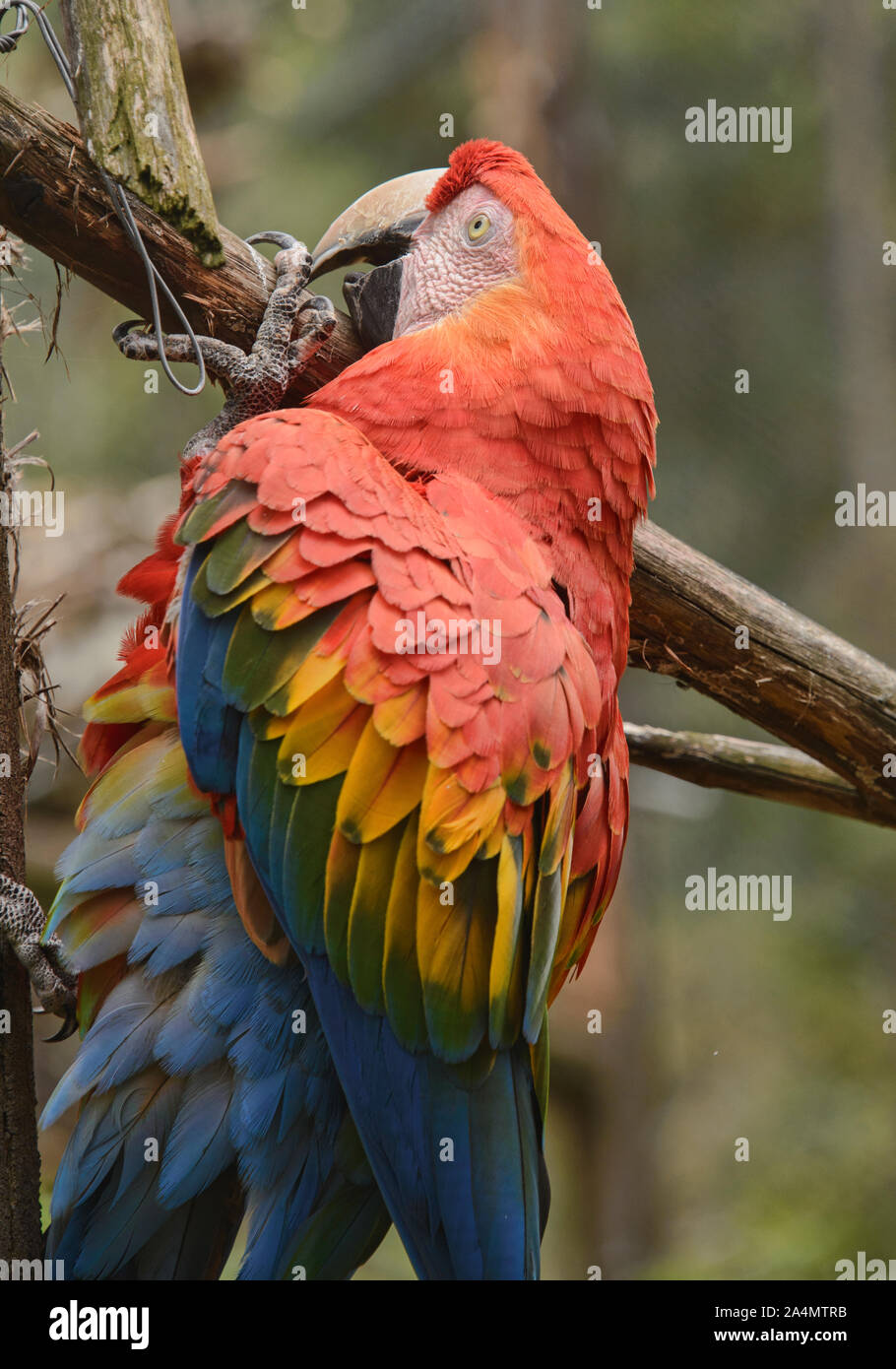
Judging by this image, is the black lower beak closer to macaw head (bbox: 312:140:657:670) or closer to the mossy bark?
macaw head (bbox: 312:140:657:670)

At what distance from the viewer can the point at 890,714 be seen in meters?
2.22

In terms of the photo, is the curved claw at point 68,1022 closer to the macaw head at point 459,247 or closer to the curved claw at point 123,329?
the curved claw at point 123,329

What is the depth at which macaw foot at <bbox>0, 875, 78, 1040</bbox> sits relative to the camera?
1.51 meters

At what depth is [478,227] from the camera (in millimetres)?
1797

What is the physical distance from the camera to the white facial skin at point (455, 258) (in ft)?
5.80

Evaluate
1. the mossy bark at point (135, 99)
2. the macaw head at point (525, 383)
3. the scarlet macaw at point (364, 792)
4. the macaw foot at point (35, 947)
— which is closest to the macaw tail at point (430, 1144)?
the scarlet macaw at point (364, 792)

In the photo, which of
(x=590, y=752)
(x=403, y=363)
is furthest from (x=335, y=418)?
(x=590, y=752)

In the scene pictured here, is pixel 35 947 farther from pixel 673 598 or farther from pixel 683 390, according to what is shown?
pixel 683 390

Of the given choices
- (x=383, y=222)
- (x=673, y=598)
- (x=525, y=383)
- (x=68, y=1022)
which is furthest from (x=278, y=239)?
(x=68, y=1022)

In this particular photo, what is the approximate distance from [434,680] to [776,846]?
4167mm

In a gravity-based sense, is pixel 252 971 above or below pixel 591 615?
below

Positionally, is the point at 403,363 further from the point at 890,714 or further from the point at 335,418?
the point at 890,714

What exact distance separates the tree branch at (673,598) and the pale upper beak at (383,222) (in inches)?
4.9

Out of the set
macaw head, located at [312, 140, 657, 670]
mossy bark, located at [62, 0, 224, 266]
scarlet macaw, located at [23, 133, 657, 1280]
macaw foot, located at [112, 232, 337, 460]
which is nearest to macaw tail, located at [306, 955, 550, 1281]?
scarlet macaw, located at [23, 133, 657, 1280]
